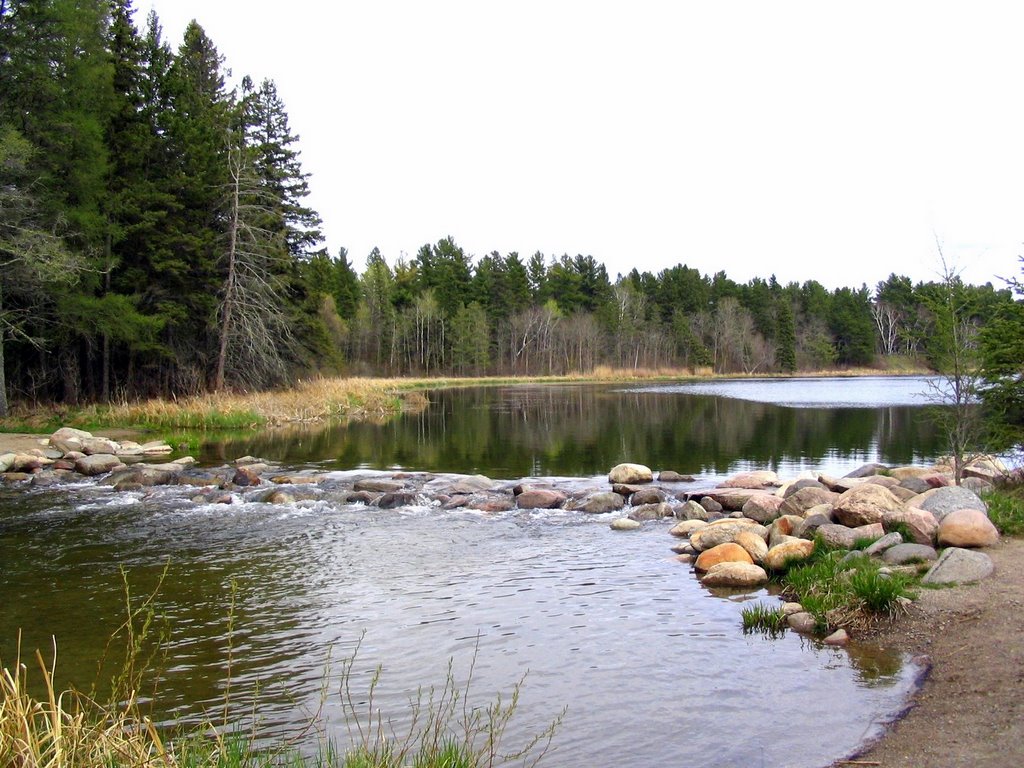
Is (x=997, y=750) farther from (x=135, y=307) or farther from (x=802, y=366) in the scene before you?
(x=802, y=366)

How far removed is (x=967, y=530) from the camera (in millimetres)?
10602

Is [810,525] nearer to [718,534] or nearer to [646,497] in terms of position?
[718,534]

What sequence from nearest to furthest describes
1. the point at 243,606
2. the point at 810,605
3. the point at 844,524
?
the point at 810,605
the point at 243,606
the point at 844,524

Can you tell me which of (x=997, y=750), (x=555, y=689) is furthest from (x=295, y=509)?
(x=997, y=750)

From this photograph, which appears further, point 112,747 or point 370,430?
point 370,430

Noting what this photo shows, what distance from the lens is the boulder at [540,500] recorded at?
16969 millimetres

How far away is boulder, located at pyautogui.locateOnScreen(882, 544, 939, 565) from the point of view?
1021 centimetres

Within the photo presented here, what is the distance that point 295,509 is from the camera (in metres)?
16.6

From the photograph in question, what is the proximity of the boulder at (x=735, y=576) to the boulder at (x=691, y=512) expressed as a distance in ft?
13.3

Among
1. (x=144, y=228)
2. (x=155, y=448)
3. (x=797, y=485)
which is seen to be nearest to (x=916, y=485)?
(x=797, y=485)

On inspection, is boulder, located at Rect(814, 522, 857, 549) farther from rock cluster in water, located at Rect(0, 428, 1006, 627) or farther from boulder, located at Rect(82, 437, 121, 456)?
boulder, located at Rect(82, 437, 121, 456)

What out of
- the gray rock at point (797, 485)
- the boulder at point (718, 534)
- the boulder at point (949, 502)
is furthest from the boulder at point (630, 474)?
the boulder at point (949, 502)

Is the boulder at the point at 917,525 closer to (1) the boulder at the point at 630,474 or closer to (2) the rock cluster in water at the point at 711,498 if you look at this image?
(2) the rock cluster in water at the point at 711,498

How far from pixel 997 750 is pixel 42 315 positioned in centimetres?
3379
